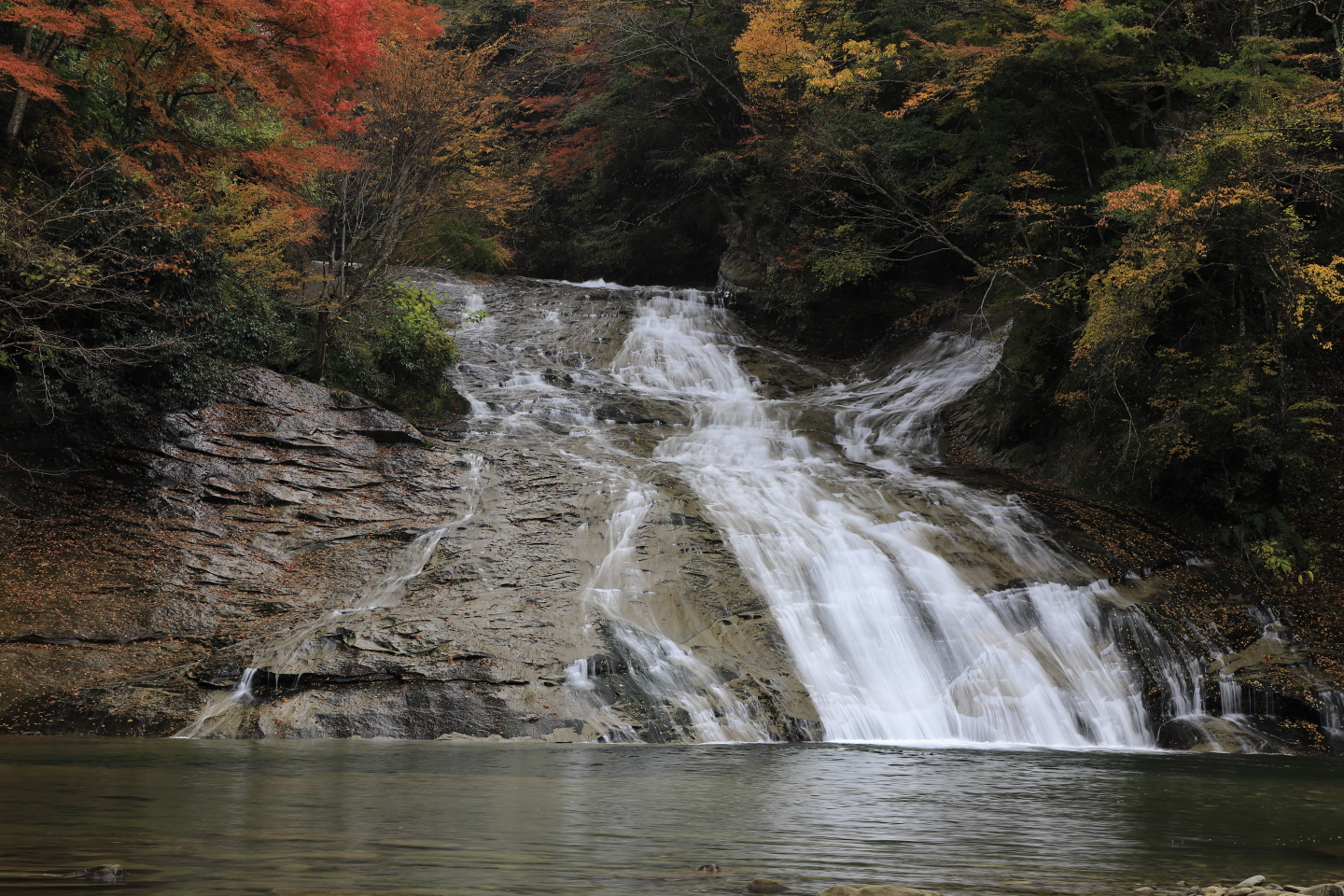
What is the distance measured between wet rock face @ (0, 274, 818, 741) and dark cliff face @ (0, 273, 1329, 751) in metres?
0.03

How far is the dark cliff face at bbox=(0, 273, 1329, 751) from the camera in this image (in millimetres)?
8672

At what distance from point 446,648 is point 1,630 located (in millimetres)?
4675

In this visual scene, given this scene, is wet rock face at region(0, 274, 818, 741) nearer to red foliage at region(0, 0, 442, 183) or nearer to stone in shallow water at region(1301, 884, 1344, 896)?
red foliage at region(0, 0, 442, 183)

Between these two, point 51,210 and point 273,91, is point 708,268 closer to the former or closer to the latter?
point 273,91

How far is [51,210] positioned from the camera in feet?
35.9

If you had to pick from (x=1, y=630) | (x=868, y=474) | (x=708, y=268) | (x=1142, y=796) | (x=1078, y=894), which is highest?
(x=708, y=268)

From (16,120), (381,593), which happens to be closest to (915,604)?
(381,593)

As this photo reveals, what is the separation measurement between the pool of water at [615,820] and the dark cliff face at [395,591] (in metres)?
1.00

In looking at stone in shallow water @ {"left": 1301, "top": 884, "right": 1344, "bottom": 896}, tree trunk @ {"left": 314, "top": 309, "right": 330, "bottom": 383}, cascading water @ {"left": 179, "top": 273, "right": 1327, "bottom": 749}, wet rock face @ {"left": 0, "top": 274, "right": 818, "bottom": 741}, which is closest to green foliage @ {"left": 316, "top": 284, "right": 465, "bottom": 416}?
tree trunk @ {"left": 314, "top": 309, "right": 330, "bottom": 383}

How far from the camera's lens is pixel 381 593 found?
1071cm

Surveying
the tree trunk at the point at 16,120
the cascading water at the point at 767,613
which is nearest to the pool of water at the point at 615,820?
the cascading water at the point at 767,613

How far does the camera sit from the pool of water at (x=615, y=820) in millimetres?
3547

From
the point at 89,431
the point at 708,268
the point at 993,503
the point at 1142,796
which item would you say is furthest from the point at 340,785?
the point at 708,268

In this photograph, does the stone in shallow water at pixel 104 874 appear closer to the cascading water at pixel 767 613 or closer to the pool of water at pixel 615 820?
the pool of water at pixel 615 820
